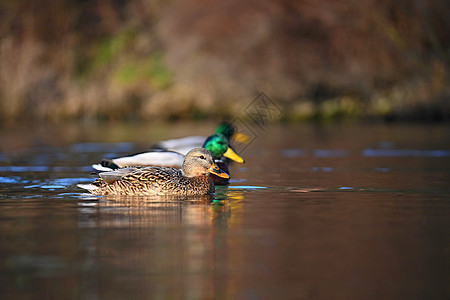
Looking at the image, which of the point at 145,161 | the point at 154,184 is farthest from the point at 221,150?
the point at 154,184

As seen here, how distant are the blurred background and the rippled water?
54.2ft

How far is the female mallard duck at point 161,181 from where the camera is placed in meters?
9.51

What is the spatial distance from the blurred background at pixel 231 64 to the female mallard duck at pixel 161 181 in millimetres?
17515

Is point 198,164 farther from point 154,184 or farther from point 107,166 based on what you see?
point 107,166

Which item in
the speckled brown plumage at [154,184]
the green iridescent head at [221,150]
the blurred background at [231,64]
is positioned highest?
the blurred background at [231,64]

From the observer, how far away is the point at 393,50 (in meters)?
30.7

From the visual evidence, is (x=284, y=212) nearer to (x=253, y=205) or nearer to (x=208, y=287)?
(x=253, y=205)

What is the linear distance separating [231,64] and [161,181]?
22836mm

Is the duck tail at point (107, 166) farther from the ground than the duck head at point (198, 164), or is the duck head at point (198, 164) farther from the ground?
the duck tail at point (107, 166)

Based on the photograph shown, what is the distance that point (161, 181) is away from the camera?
949 cm

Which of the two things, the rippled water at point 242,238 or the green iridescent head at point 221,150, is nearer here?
the rippled water at point 242,238

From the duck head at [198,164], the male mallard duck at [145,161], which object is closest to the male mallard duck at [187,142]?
the male mallard duck at [145,161]

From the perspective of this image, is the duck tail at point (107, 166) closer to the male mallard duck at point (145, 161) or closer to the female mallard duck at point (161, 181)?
the male mallard duck at point (145, 161)

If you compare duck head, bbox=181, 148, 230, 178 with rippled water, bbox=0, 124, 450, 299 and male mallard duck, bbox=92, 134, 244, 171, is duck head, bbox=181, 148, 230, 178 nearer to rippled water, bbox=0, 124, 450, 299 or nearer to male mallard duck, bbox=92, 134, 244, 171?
rippled water, bbox=0, 124, 450, 299
